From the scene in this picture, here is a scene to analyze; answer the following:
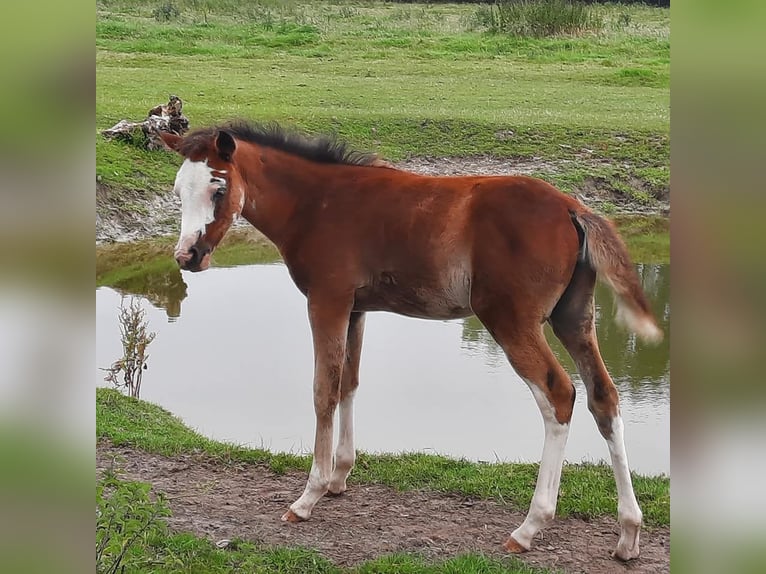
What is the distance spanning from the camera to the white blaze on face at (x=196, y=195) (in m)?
3.79

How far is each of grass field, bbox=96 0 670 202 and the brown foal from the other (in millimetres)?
5570

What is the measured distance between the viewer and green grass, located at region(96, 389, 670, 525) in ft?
14.7

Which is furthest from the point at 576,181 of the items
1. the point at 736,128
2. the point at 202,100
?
the point at 736,128

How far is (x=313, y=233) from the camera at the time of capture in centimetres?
409

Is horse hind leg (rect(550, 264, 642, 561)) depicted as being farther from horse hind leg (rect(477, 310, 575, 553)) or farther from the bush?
the bush

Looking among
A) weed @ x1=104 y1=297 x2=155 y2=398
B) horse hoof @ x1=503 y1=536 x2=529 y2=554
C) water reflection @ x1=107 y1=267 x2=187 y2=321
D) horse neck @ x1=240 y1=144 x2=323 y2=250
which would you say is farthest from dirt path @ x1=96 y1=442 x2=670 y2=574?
water reflection @ x1=107 y1=267 x2=187 y2=321

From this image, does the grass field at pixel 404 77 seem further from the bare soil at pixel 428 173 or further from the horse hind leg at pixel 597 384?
the horse hind leg at pixel 597 384

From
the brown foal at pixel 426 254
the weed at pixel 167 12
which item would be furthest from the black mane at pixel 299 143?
the weed at pixel 167 12

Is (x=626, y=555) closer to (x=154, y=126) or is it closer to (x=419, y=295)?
(x=419, y=295)

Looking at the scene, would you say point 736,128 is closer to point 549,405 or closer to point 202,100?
point 549,405

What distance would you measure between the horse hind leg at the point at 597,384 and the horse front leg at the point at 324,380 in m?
1.04

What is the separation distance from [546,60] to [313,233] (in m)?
7.55

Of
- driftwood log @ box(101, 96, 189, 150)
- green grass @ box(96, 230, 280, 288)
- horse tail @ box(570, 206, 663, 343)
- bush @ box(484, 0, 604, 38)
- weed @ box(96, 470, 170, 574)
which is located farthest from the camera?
bush @ box(484, 0, 604, 38)

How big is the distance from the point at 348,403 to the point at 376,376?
2.57 meters
